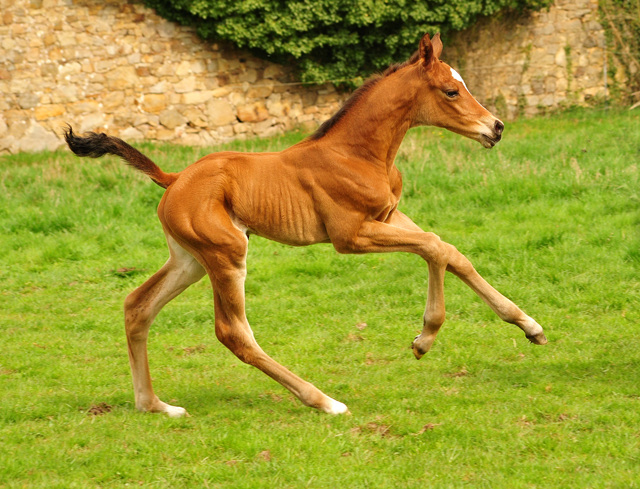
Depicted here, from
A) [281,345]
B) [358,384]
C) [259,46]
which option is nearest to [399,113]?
[358,384]

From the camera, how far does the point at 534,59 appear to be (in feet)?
60.0

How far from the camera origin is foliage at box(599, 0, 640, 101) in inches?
699

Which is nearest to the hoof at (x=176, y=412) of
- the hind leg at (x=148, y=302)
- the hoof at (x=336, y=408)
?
the hind leg at (x=148, y=302)

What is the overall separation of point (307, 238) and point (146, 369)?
144 centimetres

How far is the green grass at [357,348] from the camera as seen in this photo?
13.6 ft

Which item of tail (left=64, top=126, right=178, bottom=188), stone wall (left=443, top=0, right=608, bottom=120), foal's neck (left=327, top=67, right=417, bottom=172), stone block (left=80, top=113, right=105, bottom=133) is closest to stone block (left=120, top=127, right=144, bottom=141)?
stone block (left=80, top=113, right=105, bottom=133)

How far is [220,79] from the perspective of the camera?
17.2 meters

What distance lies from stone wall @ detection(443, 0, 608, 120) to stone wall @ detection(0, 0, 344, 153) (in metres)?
3.73

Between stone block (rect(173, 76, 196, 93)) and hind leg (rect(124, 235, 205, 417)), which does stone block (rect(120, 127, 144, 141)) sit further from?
hind leg (rect(124, 235, 205, 417))

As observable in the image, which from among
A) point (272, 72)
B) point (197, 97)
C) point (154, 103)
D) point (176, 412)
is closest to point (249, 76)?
point (272, 72)

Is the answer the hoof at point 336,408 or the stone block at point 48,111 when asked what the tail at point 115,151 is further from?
the stone block at point 48,111

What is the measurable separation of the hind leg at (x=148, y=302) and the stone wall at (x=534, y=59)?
14.5m

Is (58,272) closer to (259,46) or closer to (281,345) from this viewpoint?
(281,345)

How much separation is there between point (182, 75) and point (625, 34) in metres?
10.7
